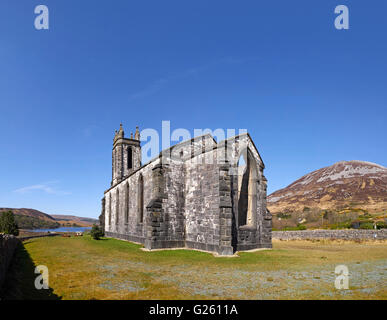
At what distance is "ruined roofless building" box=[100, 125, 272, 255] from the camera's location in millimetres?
14820

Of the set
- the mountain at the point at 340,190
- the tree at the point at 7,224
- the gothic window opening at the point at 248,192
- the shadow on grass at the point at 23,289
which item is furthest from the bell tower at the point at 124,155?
the mountain at the point at 340,190

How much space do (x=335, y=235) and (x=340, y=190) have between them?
181 feet

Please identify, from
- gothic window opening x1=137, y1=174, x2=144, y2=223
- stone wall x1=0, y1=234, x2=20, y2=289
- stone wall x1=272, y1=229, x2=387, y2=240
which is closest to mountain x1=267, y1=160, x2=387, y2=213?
stone wall x1=272, y1=229, x2=387, y2=240

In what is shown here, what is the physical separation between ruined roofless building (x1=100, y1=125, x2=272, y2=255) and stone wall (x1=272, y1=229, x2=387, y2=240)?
41.9 ft

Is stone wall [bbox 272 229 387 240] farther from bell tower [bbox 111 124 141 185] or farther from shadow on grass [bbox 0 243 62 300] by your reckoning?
shadow on grass [bbox 0 243 62 300]

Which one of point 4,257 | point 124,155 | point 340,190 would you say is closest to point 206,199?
point 4,257

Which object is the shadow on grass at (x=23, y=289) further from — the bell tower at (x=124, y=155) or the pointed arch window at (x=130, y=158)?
the pointed arch window at (x=130, y=158)

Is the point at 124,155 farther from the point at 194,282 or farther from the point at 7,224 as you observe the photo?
the point at 194,282

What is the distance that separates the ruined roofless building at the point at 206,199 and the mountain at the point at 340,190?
43.6 metres

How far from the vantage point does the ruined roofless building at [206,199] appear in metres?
14.8

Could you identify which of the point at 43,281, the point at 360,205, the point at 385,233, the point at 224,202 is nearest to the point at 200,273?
the point at 43,281

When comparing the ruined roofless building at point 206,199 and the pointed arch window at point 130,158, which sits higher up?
the pointed arch window at point 130,158

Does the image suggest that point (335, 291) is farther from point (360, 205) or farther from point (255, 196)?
point (360, 205)

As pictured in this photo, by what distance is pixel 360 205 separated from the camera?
5541 cm
